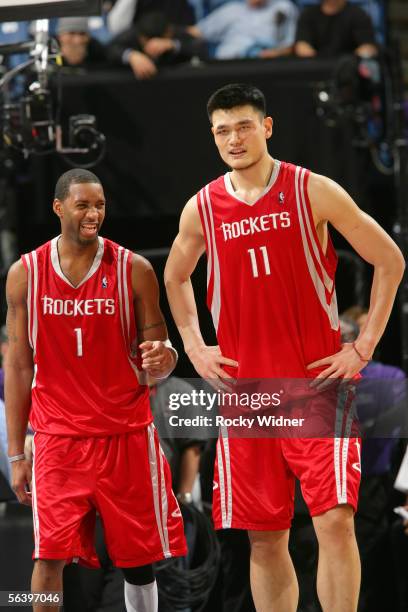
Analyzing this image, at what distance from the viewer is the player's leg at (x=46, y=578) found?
15.7 ft

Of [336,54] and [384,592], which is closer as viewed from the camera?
[384,592]

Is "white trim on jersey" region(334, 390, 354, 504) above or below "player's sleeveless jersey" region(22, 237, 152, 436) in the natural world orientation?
below

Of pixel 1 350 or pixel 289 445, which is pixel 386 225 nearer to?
pixel 289 445

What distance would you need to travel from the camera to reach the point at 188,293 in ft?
16.5

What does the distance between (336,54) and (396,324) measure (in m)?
1.88

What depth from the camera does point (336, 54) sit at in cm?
659

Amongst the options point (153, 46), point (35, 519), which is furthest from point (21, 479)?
point (153, 46)

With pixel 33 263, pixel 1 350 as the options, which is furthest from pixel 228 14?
pixel 33 263

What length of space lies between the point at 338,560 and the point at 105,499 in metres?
1.03

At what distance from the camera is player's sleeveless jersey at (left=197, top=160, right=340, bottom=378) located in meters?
4.78

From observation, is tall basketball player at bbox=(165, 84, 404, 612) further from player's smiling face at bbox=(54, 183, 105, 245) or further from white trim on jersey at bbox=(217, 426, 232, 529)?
player's smiling face at bbox=(54, 183, 105, 245)

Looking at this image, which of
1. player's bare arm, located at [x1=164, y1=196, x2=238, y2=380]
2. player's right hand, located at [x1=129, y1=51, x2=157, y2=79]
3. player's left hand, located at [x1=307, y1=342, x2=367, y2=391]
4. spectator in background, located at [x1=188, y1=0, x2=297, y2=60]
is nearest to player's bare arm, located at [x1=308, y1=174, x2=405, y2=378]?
player's left hand, located at [x1=307, y1=342, x2=367, y2=391]

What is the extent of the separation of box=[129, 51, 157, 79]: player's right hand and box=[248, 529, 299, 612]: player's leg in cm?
260

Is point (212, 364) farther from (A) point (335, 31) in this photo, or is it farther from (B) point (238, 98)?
(A) point (335, 31)
